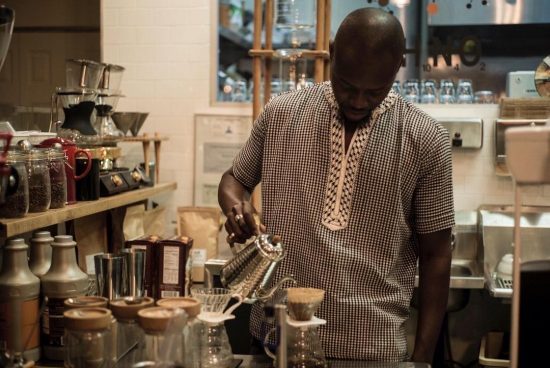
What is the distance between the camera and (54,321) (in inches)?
84.3

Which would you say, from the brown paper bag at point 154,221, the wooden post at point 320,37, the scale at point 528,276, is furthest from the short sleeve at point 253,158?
the wooden post at point 320,37

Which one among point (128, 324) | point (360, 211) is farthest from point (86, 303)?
point (360, 211)

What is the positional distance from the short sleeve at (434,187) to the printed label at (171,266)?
2.55 ft

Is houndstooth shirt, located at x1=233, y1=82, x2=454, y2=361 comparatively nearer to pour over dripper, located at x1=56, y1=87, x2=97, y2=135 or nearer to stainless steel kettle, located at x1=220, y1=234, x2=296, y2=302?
stainless steel kettle, located at x1=220, y1=234, x2=296, y2=302

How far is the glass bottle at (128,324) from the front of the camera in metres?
1.75

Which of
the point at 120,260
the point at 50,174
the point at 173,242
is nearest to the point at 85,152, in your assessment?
the point at 50,174

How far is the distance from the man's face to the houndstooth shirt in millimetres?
130

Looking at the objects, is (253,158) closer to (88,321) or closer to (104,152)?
(88,321)

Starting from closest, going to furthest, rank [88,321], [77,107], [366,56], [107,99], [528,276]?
[528,276] → [88,321] → [366,56] → [77,107] → [107,99]

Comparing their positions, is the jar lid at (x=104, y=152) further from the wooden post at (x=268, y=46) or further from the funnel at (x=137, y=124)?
the wooden post at (x=268, y=46)

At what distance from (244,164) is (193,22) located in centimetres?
193

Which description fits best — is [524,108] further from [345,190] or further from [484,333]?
[345,190]

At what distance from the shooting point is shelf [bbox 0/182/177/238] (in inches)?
81.4

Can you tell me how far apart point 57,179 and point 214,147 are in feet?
5.56
